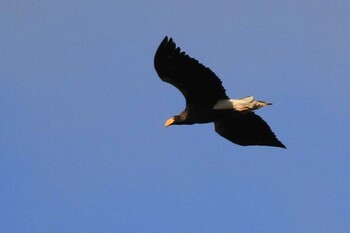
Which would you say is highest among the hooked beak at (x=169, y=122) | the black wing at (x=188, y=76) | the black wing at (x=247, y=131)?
the black wing at (x=188, y=76)

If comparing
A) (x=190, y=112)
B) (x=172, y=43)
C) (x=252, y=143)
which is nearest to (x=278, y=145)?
(x=252, y=143)

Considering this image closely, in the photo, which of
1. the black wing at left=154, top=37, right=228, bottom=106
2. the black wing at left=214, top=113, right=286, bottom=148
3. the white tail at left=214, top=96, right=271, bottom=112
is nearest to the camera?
the black wing at left=154, top=37, right=228, bottom=106

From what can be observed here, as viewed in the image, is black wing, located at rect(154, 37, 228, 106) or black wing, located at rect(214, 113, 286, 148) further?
black wing, located at rect(214, 113, 286, 148)

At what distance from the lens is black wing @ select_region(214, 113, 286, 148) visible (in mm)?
24141

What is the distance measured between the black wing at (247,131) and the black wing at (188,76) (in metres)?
1.07

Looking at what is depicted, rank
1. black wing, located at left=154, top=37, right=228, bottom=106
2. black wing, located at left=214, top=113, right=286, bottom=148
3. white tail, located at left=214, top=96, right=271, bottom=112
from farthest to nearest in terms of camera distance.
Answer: black wing, located at left=214, top=113, right=286, bottom=148, white tail, located at left=214, top=96, right=271, bottom=112, black wing, located at left=154, top=37, right=228, bottom=106

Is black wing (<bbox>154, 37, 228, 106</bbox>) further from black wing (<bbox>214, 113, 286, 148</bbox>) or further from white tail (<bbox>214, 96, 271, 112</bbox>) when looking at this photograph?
black wing (<bbox>214, 113, 286, 148</bbox>)

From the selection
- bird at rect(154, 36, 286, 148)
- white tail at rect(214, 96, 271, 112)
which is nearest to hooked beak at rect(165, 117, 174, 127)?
bird at rect(154, 36, 286, 148)

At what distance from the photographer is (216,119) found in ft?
77.2

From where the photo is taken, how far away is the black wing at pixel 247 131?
2414 cm

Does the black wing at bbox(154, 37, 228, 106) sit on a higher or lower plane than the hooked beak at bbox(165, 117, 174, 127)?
higher

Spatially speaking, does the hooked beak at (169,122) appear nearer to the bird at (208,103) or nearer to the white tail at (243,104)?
the bird at (208,103)

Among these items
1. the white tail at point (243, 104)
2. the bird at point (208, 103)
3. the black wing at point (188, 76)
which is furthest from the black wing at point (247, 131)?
the black wing at point (188, 76)

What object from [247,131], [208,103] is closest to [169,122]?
[208,103]
